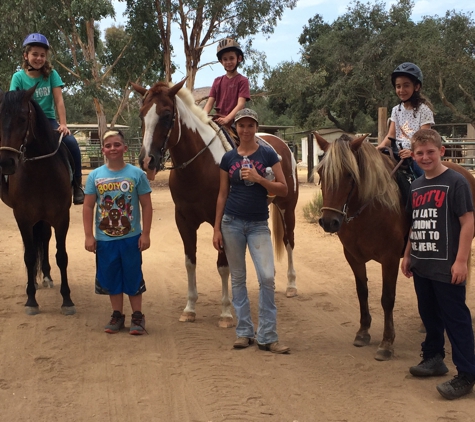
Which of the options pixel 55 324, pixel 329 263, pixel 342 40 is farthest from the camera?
pixel 342 40

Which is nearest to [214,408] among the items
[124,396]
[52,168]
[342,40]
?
[124,396]

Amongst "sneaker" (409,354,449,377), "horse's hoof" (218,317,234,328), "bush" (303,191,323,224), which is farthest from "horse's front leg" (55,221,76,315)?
"bush" (303,191,323,224)

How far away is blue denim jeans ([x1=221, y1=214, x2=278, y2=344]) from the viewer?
14.4 ft

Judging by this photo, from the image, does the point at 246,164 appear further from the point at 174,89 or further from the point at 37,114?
the point at 37,114

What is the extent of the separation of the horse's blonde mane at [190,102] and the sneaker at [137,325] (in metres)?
2.15

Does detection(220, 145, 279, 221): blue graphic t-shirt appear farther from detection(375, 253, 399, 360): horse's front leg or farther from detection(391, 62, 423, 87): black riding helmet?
detection(391, 62, 423, 87): black riding helmet

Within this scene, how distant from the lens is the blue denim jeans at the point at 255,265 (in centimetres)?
440

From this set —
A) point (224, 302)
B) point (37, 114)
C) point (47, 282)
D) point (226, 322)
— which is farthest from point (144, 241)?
point (47, 282)

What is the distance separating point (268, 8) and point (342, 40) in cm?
1492

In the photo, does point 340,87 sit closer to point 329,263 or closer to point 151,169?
point 329,263

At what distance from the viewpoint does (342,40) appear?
3681 centimetres

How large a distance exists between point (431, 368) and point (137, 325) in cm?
270

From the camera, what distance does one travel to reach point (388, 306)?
4418 mm

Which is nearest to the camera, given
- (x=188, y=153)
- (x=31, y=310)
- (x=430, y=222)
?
(x=430, y=222)
